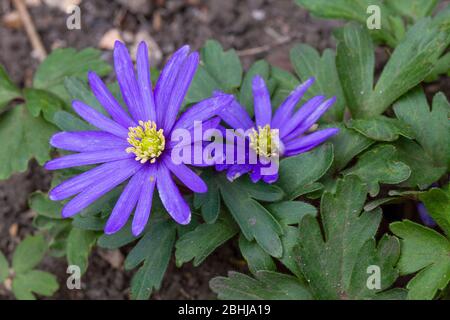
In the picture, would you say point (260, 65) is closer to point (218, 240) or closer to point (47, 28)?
point (218, 240)

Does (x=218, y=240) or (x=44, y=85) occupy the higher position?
(x=44, y=85)

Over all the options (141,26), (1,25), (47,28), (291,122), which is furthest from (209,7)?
(291,122)

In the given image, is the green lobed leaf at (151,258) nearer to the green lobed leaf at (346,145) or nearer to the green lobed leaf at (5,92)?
the green lobed leaf at (346,145)

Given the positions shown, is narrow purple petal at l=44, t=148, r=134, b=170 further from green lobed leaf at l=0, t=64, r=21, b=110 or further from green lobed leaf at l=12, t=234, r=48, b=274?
green lobed leaf at l=12, t=234, r=48, b=274

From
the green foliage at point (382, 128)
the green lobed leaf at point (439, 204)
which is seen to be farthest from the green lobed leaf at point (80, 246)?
the green lobed leaf at point (439, 204)

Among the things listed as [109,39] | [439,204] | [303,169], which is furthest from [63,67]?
[439,204]

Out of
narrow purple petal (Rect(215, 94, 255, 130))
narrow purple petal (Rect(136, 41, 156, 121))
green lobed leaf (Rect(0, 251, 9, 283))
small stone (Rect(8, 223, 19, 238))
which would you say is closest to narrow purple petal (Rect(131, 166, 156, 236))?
narrow purple petal (Rect(136, 41, 156, 121))
